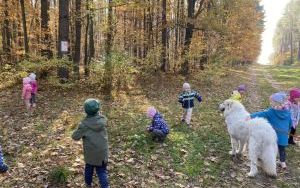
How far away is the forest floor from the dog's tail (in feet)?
0.83

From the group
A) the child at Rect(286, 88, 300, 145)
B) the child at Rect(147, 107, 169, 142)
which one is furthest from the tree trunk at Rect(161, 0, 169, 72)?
the child at Rect(147, 107, 169, 142)

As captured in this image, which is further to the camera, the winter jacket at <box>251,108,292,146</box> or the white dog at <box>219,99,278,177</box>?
the winter jacket at <box>251,108,292,146</box>

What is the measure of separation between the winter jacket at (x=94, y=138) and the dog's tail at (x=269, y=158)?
3.52m

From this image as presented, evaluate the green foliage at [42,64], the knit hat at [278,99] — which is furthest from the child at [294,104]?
the green foliage at [42,64]

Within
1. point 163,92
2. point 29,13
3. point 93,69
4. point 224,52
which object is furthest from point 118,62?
point 29,13

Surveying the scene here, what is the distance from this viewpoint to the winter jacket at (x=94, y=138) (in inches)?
252

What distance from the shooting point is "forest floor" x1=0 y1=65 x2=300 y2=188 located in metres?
7.51

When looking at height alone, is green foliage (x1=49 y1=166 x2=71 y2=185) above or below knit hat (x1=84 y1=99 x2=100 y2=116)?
below

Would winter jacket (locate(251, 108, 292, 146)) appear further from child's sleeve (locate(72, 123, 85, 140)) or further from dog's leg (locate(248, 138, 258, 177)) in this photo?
child's sleeve (locate(72, 123, 85, 140))

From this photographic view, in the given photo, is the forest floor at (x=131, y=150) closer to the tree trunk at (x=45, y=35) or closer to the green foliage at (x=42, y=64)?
A: the green foliage at (x=42, y=64)

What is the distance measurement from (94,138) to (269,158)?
382 centimetres

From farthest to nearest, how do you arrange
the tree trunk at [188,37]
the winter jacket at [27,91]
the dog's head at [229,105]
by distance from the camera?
1. the tree trunk at [188,37]
2. the winter jacket at [27,91]
3. the dog's head at [229,105]

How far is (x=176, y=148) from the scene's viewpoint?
30.4 feet

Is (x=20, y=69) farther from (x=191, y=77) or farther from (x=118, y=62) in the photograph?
(x=191, y=77)
